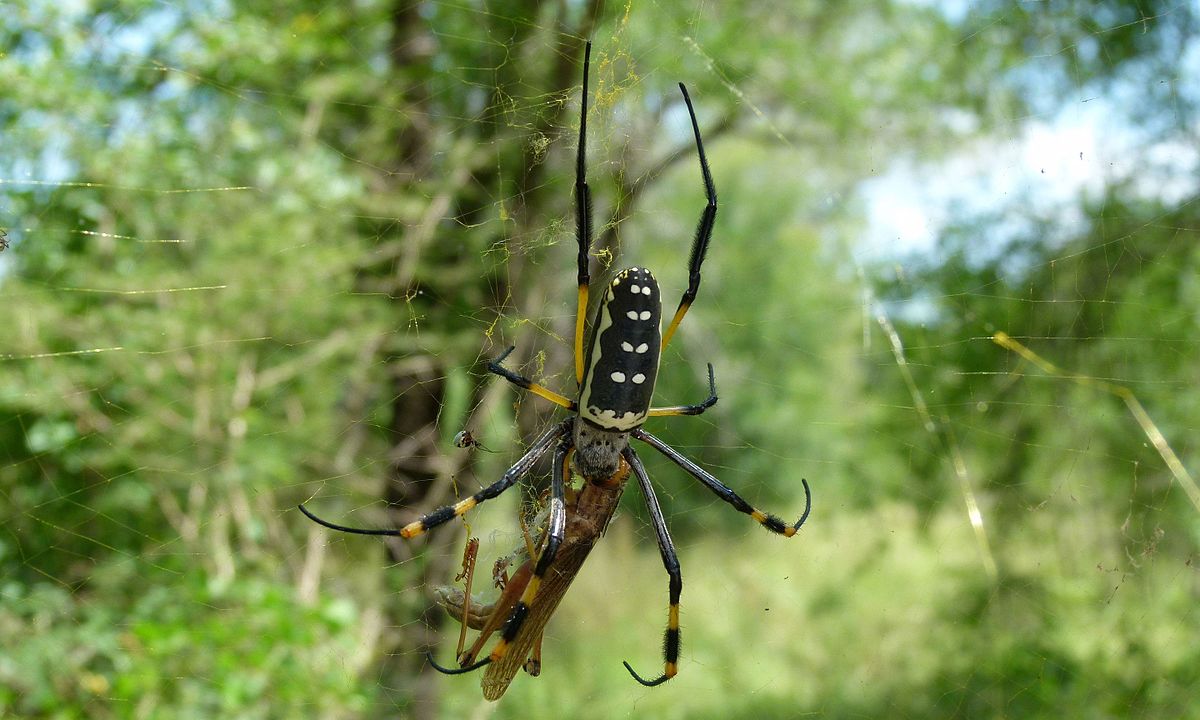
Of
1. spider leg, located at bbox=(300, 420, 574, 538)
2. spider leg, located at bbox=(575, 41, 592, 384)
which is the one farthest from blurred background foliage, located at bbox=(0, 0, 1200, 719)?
spider leg, located at bbox=(575, 41, 592, 384)

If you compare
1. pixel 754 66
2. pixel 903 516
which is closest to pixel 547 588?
pixel 754 66

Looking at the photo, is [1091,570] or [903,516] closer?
[1091,570]

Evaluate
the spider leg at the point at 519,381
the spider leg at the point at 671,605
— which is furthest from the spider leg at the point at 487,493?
the spider leg at the point at 671,605

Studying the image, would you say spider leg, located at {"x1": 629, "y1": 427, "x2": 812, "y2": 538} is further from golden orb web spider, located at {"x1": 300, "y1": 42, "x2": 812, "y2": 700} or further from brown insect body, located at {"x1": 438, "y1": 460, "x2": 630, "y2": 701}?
brown insect body, located at {"x1": 438, "y1": 460, "x2": 630, "y2": 701}

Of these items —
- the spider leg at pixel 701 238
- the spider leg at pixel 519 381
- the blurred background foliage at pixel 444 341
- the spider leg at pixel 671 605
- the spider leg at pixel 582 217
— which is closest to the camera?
the spider leg at pixel 582 217

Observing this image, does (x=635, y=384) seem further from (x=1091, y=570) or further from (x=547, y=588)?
(x=1091, y=570)

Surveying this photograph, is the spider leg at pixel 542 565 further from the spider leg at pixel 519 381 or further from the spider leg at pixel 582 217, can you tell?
the spider leg at pixel 582 217

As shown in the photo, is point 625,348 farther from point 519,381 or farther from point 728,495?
point 728,495

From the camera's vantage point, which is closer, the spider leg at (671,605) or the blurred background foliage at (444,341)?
the spider leg at (671,605)
